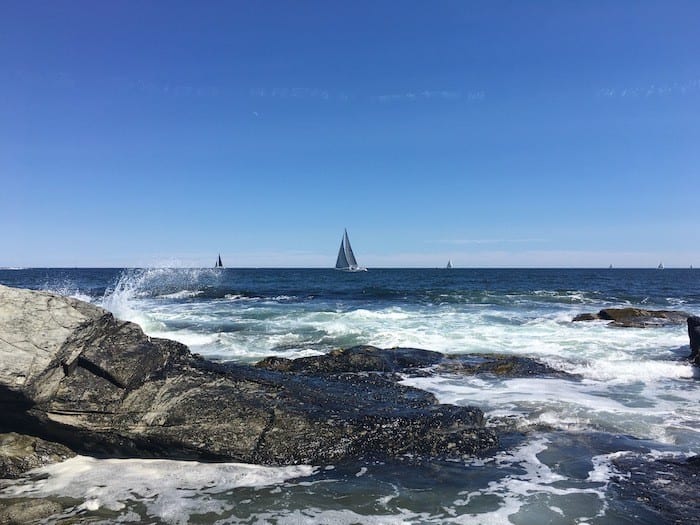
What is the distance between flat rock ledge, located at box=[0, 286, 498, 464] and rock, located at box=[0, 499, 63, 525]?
4.33 ft

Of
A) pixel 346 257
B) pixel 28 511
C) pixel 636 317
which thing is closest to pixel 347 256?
pixel 346 257

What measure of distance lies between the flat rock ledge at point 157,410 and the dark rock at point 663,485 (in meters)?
1.74

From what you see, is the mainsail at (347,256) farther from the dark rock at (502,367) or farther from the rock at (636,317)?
the dark rock at (502,367)

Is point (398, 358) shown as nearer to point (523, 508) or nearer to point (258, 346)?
point (258, 346)

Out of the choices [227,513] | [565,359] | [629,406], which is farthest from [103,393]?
[565,359]

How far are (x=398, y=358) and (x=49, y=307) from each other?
850cm

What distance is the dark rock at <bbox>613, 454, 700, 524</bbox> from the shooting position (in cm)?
493

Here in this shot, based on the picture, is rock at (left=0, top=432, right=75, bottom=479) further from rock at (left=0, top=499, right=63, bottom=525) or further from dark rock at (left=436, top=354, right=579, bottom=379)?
dark rock at (left=436, top=354, right=579, bottom=379)

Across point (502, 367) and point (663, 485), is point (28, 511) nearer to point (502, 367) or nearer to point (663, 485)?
point (663, 485)

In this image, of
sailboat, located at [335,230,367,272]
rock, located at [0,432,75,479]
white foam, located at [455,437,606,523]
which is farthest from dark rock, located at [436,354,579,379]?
sailboat, located at [335,230,367,272]

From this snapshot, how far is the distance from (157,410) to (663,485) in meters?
6.34

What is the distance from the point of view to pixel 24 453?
6164 mm

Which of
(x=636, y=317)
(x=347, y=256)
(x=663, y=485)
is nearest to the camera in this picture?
(x=663, y=485)

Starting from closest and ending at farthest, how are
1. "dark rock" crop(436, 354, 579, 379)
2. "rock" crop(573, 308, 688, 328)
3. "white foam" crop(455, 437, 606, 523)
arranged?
1. "white foam" crop(455, 437, 606, 523)
2. "dark rock" crop(436, 354, 579, 379)
3. "rock" crop(573, 308, 688, 328)
